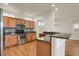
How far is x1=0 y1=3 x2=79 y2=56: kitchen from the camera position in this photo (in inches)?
51.4

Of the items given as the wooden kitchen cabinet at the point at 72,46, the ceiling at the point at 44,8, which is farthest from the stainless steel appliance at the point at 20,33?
the wooden kitchen cabinet at the point at 72,46

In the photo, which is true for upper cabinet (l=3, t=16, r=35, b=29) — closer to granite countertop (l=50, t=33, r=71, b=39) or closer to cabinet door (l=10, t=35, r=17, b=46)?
cabinet door (l=10, t=35, r=17, b=46)

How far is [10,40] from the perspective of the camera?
1405 mm

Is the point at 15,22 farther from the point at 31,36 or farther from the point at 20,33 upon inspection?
the point at 31,36

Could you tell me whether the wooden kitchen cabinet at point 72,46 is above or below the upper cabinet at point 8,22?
below

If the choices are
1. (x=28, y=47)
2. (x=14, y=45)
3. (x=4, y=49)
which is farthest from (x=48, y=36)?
(x=4, y=49)

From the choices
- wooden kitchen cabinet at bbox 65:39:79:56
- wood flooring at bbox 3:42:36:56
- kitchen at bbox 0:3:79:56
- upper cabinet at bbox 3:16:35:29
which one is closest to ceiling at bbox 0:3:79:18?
kitchen at bbox 0:3:79:56

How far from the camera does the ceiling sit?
49.3 inches

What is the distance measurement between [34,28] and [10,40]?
0.36 meters

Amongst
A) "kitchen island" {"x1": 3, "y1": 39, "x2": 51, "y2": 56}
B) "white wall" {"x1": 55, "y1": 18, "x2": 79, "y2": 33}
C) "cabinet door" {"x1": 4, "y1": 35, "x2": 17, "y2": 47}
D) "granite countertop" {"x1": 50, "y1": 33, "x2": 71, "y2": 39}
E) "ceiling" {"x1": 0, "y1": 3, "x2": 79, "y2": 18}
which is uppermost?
"ceiling" {"x1": 0, "y1": 3, "x2": 79, "y2": 18}

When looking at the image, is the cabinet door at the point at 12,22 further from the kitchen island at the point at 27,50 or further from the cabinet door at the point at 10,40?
the kitchen island at the point at 27,50

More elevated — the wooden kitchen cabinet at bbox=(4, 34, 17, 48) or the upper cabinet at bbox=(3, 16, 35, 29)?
the upper cabinet at bbox=(3, 16, 35, 29)

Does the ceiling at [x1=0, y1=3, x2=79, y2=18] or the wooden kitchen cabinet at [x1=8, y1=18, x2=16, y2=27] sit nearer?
the ceiling at [x1=0, y1=3, x2=79, y2=18]

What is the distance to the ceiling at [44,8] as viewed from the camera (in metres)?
1.25
